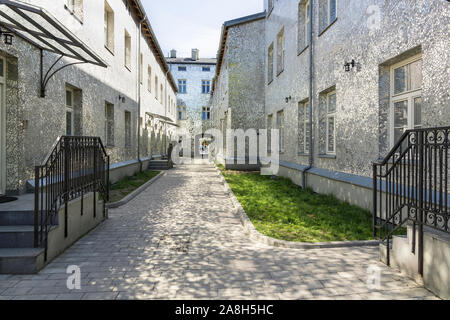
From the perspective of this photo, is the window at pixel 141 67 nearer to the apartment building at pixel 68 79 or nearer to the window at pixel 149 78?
the apartment building at pixel 68 79

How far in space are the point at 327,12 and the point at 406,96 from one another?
454 centimetres

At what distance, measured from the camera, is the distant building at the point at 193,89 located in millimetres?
44344

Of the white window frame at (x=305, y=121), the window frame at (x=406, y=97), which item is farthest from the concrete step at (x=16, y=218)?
the white window frame at (x=305, y=121)

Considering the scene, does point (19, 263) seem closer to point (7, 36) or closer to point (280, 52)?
point (7, 36)

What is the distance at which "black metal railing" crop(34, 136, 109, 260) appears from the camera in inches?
160

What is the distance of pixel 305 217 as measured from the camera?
21.3ft

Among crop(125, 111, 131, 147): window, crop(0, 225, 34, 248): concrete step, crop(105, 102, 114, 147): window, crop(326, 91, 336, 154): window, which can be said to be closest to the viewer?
crop(0, 225, 34, 248): concrete step

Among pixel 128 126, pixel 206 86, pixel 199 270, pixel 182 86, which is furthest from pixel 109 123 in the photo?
pixel 206 86

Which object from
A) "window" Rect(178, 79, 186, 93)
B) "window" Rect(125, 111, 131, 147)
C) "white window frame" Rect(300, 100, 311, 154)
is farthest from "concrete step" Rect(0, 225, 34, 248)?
"window" Rect(178, 79, 186, 93)

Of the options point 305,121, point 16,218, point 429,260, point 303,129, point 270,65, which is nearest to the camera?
point 429,260

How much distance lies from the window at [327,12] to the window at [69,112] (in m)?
7.28

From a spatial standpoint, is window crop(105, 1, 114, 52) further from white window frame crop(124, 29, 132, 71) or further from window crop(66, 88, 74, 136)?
window crop(66, 88, 74, 136)

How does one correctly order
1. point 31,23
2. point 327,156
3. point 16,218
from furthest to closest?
point 327,156
point 31,23
point 16,218

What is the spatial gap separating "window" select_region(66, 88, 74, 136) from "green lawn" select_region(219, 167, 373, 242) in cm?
493
